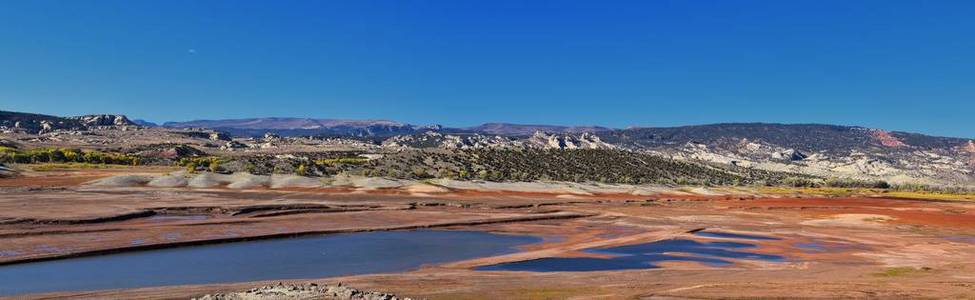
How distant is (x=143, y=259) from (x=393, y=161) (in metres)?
89.6

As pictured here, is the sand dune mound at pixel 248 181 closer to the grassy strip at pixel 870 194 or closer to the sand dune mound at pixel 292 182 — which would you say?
the sand dune mound at pixel 292 182

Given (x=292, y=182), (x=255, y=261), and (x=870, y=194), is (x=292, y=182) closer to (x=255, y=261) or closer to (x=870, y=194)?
(x=255, y=261)

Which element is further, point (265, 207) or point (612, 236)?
point (265, 207)

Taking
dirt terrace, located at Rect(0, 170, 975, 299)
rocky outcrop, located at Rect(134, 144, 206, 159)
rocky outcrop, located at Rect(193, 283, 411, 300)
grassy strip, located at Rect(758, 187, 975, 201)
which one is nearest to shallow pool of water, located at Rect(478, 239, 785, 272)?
dirt terrace, located at Rect(0, 170, 975, 299)

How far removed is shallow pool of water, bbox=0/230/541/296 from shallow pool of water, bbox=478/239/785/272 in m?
4.08

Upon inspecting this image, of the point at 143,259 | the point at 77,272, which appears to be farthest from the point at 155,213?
the point at 77,272

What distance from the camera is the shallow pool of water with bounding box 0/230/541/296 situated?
24.4 m

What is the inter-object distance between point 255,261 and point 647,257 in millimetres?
18669

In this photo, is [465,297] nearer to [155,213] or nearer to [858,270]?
[858,270]

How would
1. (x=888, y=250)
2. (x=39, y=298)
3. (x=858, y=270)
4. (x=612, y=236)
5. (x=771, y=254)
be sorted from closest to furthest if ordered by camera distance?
1. (x=39, y=298)
2. (x=858, y=270)
3. (x=771, y=254)
4. (x=888, y=250)
5. (x=612, y=236)

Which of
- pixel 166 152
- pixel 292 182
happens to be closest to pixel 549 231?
pixel 292 182

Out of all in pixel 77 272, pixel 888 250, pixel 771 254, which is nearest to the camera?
pixel 77 272

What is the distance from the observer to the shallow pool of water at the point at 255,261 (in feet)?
80.0

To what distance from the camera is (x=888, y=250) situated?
39281mm
